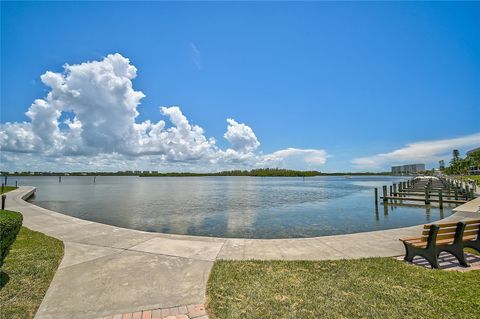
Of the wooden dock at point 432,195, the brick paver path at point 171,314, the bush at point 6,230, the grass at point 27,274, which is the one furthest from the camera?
the wooden dock at point 432,195

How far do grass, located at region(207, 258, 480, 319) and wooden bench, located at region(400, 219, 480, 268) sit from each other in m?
0.43

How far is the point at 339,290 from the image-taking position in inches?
178

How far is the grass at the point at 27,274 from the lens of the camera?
4141 mm

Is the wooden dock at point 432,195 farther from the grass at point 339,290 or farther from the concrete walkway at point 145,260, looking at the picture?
the grass at point 339,290

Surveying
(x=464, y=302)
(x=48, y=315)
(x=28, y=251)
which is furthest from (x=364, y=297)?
(x=28, y=251)

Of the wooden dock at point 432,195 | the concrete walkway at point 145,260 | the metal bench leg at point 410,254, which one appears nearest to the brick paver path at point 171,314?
the concrete walkway at point 145,260

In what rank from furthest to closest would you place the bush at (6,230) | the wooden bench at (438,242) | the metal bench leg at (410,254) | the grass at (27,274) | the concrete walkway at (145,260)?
the metal bench leg at (410,254)
the wooden bench at (438,242)
the bush at (6,230)
the concrete walkway at (145,260)
the grass at (27,274)

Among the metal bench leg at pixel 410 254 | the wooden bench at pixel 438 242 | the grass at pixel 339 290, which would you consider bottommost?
the grass at pixel 339 290

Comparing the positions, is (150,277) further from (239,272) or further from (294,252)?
(294,252)

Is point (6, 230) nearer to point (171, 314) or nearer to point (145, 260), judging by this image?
point (145, 260)

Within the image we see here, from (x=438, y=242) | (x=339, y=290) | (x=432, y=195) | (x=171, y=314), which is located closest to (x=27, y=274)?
(x=171, y=314)

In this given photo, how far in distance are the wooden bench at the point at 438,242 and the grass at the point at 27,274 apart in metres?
7.53

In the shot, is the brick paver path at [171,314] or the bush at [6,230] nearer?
the brick paver path at [171,314]

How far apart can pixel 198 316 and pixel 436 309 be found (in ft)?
11.6
